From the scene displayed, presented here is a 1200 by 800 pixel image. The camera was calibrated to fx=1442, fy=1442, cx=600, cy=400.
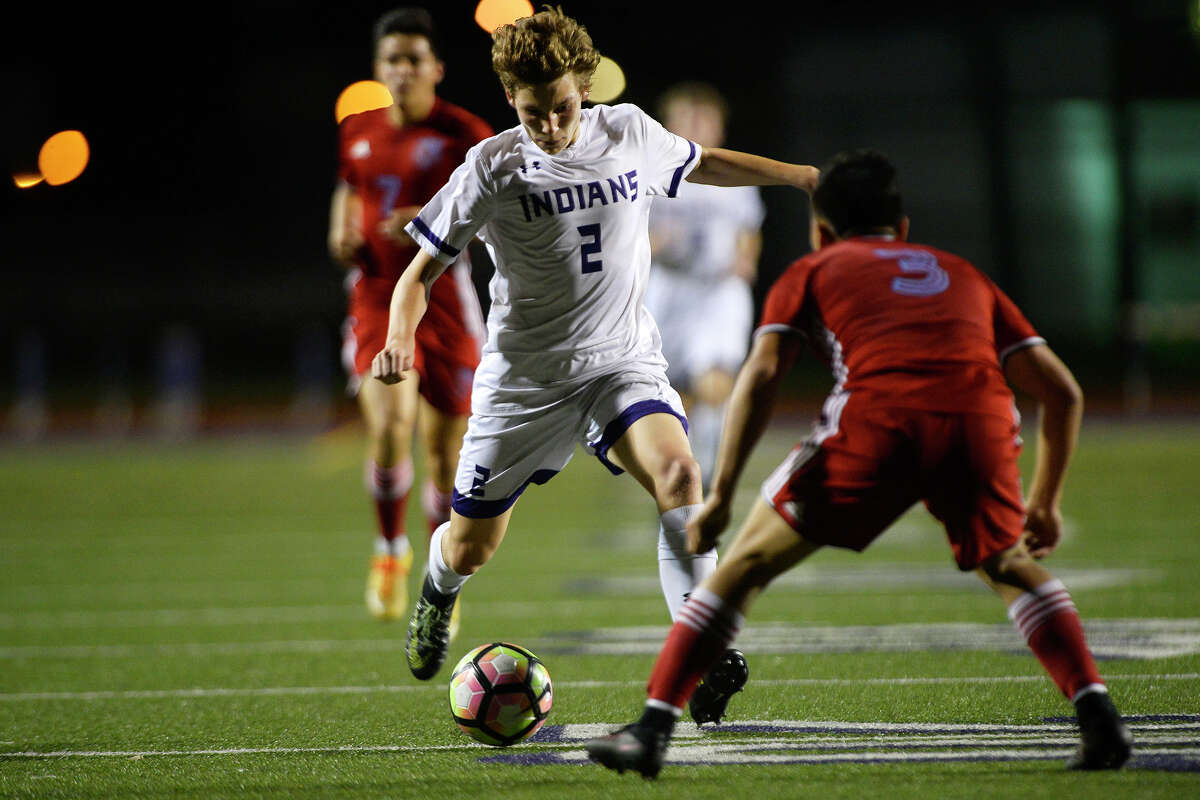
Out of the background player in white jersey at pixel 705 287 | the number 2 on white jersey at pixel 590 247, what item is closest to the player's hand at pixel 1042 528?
the number 2 on white jersey at pixel 590 247

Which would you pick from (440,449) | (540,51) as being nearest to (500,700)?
(540,51)

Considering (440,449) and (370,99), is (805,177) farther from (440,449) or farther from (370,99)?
(370,99)

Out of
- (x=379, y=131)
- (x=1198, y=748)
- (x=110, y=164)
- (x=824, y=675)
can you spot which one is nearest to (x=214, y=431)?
(x=110, y=164)

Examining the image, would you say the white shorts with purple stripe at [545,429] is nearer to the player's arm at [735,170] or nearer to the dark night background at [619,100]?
the player's arm at [735,170]

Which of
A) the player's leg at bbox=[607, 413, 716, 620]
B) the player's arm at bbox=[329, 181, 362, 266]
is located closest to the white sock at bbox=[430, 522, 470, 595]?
the player's leg at bbox=[607, 413, 716, 620]

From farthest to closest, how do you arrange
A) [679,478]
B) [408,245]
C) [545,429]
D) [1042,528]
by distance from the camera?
[408,245] < [545,429] < [679,478] < [1042,528]

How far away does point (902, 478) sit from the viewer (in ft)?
11.0

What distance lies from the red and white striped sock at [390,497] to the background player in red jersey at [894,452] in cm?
332

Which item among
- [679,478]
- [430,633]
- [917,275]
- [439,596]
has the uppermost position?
[917,275]

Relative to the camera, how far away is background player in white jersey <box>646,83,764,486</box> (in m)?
9.31

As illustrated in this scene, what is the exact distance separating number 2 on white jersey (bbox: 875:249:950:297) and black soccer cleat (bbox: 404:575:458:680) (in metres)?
2.20

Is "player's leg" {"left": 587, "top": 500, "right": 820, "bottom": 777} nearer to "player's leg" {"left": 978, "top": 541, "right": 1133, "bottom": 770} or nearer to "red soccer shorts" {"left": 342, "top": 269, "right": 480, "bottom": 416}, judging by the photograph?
"player's leg" {"left": 978, "top": 541, "right": 1133, "bottom": 770}

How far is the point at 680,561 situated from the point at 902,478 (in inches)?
43.1

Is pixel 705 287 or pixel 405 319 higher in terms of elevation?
pixel 405 319
